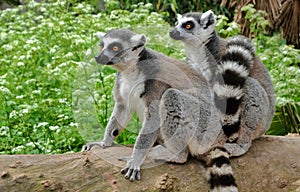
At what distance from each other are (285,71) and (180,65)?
124 inches

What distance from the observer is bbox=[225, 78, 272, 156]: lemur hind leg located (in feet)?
12.5

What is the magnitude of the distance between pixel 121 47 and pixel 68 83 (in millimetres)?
3272

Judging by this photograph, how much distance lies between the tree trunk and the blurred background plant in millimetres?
611

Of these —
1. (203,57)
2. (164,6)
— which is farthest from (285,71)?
(164,6)

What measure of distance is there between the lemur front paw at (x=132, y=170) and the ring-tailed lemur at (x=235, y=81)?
0.69m

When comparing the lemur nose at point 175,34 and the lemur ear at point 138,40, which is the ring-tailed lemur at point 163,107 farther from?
the lemur nose at point 175,34

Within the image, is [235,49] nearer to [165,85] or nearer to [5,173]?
[165,85]

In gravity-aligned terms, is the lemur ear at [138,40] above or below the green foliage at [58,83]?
above

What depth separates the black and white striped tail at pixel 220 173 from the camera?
137 inches

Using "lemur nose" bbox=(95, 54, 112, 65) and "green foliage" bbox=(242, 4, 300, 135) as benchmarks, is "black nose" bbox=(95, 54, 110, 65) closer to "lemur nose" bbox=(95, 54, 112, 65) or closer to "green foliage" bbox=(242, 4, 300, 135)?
"lemur nose" bbox=(95, 54, 112, 65)

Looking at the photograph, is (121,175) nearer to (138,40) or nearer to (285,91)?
(138,40)

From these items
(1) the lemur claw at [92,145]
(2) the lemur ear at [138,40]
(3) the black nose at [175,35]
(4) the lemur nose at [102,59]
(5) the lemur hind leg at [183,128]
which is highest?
(2) the lemur ear at [138,40]

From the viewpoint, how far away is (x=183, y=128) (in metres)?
3.60

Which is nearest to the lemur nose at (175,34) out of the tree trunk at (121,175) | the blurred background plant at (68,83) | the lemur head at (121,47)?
the blurred background plant at (68,83)
